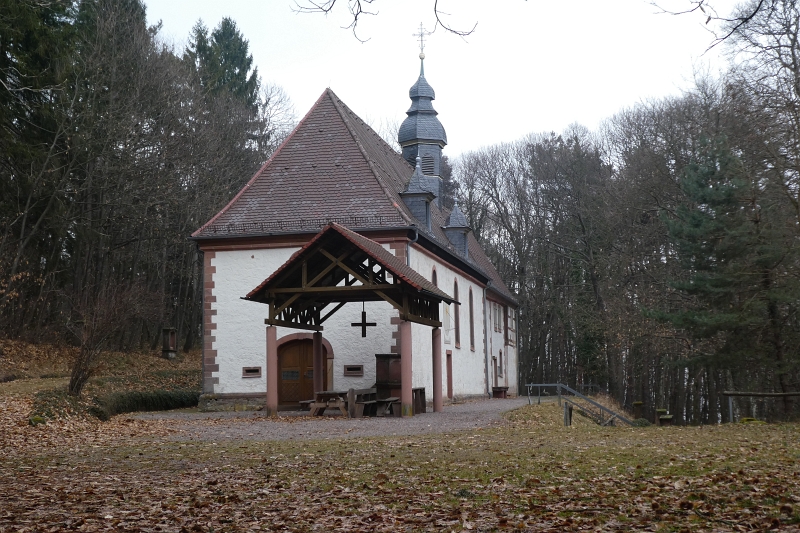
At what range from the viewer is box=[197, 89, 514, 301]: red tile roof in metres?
26.7

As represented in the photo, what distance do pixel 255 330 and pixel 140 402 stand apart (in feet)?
12.5

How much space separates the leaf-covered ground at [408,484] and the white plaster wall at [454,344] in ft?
42.4

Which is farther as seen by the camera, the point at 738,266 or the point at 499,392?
the point at 499,392

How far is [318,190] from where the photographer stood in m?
27.5

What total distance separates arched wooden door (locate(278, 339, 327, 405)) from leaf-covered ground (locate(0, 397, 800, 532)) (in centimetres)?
1285

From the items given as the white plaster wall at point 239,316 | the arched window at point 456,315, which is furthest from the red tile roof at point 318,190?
the arched window at point 456,315

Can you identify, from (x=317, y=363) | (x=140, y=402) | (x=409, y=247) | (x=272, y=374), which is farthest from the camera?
(x=409, y=247)

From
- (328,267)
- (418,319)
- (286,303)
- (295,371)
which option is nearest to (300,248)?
(286,303)

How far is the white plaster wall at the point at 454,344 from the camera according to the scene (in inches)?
1084

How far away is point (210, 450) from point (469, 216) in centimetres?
4314

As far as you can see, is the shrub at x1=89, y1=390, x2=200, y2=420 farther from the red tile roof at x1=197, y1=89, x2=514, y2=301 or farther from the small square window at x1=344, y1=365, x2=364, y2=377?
the small square window at x1=344, y1=365, x2=364, y2=377

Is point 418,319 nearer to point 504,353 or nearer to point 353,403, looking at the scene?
point 353,403

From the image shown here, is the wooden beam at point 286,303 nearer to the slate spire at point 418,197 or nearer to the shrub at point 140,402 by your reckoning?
the shrub at point 140,402

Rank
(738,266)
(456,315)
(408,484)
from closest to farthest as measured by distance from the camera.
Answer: (408,484), (738,266), (456,315)
